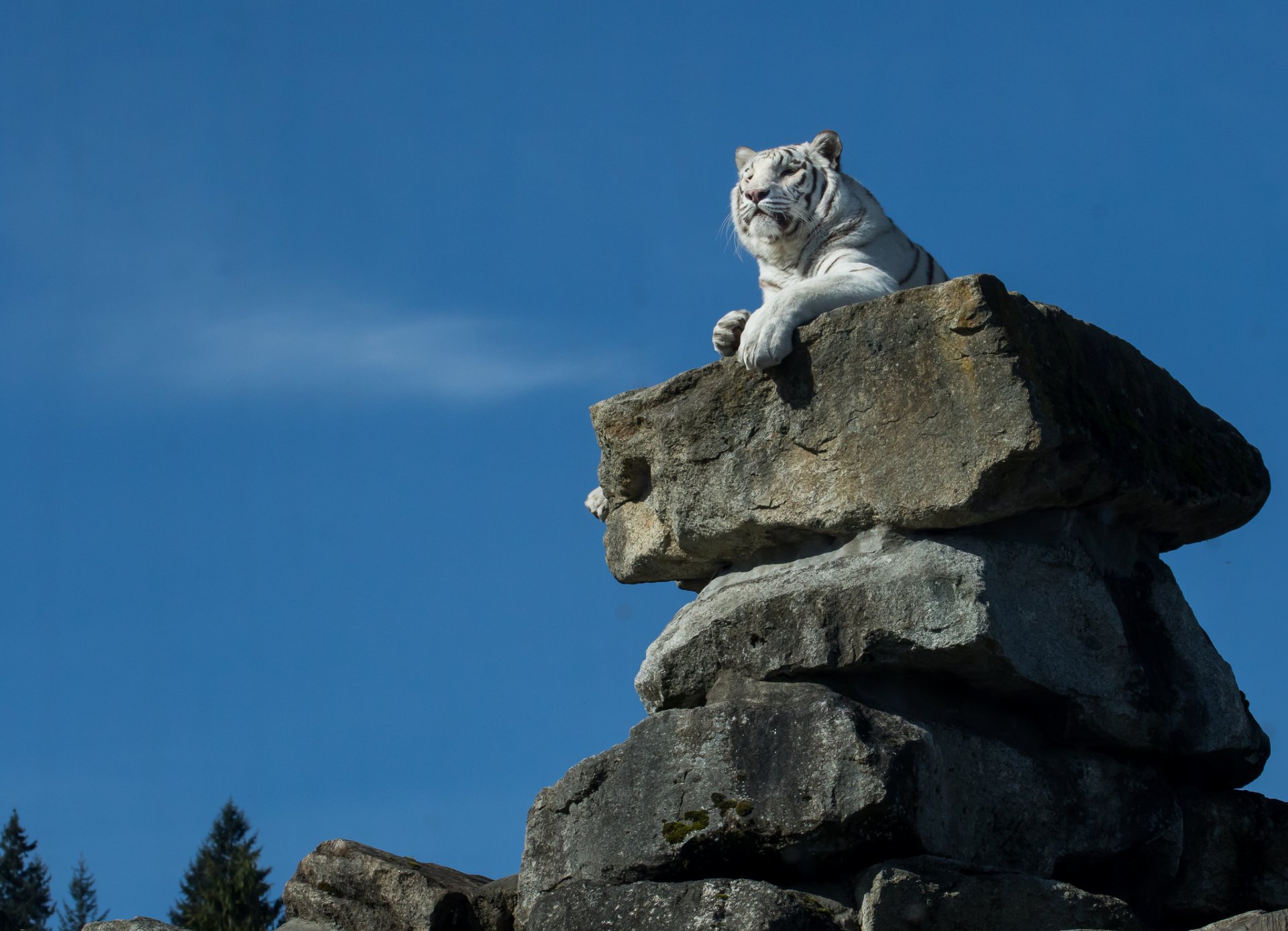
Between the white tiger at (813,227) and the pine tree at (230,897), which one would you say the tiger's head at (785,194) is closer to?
the white tiger at (813,227)

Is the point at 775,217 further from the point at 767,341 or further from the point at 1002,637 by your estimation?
the point at 1002,637

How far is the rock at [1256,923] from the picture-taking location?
175 inches

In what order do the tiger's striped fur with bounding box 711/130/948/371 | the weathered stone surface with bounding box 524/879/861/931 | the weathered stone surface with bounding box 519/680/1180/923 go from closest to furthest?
the weathered stone surface with bounding box 524/879/861/931
the weathered stone surface with bounding box 519/680/1180/923
the tiger's striped fur with bounding box 711/130/948/371

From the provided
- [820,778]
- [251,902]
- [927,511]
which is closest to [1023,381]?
[927,511]

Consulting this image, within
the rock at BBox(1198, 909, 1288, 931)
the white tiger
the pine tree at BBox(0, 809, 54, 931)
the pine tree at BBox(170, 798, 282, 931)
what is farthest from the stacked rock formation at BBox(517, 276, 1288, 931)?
the pine tree at BBox(0, 809, 54, 931)

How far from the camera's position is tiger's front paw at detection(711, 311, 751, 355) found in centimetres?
627

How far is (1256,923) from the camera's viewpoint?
4.50 metres

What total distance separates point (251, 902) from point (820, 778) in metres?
11.3

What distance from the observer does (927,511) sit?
5.66 metres

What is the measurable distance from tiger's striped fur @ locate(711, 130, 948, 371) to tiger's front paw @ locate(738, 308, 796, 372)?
0.54 metres

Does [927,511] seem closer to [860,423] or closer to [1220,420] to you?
[860,423]

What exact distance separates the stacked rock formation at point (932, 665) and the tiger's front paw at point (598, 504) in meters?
0.66

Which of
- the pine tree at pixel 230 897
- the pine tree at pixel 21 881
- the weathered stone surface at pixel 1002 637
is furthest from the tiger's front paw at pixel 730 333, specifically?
the pine tree at pixel 21 881

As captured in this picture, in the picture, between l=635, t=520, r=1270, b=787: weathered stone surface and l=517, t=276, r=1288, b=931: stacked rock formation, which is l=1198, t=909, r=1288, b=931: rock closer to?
l=517, t=276, r=1288, b=931: stacked rock formation
